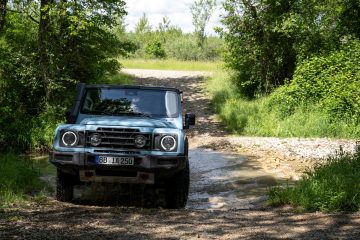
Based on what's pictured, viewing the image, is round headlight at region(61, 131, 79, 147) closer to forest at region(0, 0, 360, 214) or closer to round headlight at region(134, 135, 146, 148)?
round headlight at region(134, 135, 146, 148)

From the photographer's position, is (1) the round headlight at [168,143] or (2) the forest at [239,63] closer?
(1) the round headlight at [168,143]

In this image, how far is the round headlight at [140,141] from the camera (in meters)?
6.70

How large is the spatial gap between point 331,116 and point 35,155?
933 centimetres

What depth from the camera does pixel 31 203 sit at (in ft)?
23.0

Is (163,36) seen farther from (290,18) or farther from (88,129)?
(88,129)

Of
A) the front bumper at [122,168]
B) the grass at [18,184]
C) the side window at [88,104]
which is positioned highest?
the side window at [88,104]

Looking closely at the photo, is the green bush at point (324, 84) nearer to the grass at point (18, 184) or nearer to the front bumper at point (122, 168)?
the grass at point (18, 184)

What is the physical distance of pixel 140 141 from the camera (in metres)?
6.70

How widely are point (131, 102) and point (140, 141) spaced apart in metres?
1.17

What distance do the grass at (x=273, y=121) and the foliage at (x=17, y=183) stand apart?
9.25m

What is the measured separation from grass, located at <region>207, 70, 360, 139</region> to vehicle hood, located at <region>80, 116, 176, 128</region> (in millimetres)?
9177

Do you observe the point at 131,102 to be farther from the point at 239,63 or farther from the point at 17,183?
the point at 239,63

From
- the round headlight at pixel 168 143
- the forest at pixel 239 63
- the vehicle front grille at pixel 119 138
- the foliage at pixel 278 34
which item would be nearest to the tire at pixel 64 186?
the vehicle front grille at pixel 119 138

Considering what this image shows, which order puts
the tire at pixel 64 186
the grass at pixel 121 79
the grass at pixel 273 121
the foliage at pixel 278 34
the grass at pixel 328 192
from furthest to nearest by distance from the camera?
1. the grass at pixel 121 79
2. the foliage at pixel 278 34
3. the grass at pixel 273 121
4. the tire at pixel 64 186
5. the grass at pixel 328 192
